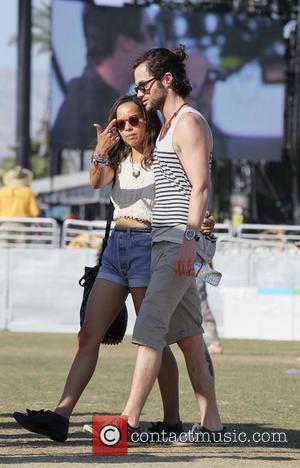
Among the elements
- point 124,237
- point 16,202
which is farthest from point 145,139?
point 16,202

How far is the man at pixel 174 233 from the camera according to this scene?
22.8 ft

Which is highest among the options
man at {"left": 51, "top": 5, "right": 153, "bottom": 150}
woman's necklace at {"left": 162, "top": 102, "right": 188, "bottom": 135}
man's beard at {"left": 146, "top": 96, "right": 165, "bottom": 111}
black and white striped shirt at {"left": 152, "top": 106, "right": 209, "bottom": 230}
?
man at {"left": 51, "top": 5, "right": 153, "bottom": 150}

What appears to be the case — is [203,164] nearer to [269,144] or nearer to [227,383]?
[227,383]

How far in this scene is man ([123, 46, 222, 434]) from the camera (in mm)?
6961

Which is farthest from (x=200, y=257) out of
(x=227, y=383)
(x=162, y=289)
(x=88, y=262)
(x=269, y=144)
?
(x=269, y=144)

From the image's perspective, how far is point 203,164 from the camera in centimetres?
696

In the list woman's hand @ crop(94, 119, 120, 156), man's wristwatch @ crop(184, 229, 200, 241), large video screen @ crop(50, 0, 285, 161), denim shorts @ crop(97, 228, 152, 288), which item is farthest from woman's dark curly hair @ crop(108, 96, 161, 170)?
large video screen @ crop(50, 0, 285, 161)

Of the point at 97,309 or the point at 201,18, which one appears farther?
the point at 201,18

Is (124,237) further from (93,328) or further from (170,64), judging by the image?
(170,64)

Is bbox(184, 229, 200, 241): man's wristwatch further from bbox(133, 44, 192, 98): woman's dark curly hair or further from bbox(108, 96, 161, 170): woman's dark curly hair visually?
bbox(133, 44, 192, 98): woman's dark curly hair

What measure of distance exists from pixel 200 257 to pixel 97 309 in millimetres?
697

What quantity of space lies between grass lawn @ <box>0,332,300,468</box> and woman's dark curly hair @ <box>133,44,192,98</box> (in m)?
2.02

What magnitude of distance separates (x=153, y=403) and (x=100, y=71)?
22.9 metres

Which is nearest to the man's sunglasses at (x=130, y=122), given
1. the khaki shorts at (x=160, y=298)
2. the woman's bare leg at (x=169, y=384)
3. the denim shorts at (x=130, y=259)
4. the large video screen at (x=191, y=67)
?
the denim shorts at (x=130, y=259)
